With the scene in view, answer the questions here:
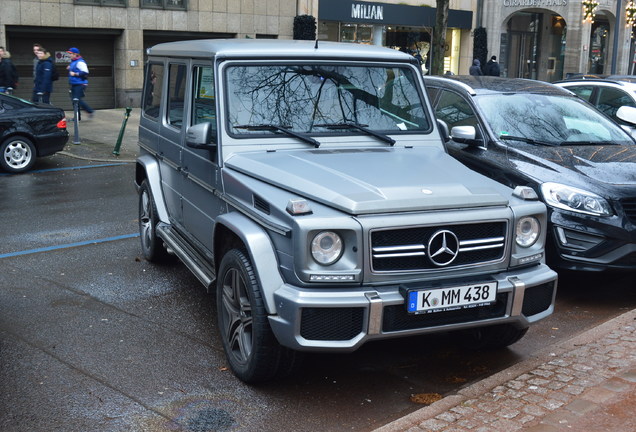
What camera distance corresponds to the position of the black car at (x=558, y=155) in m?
6.67

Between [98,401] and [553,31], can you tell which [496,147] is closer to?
[98,401]

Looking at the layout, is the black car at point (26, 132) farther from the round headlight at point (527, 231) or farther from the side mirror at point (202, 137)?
the round headlight at point (527, 231)

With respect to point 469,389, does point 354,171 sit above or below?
above

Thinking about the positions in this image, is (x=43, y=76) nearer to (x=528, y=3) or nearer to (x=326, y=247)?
(x=326, y=247)

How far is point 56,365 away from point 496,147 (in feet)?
14.6

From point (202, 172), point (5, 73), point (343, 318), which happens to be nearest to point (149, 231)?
point (202, 172)

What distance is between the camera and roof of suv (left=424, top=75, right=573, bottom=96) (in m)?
8.35

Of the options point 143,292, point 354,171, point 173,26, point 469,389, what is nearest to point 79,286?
point 143,292

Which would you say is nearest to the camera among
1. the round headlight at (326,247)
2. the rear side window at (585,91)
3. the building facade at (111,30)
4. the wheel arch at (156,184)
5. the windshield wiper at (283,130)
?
the round headlight at (326,247)

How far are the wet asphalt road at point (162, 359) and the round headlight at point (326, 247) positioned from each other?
0.95m

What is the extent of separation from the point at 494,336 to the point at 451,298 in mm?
1115

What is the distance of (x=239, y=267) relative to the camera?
485 cm

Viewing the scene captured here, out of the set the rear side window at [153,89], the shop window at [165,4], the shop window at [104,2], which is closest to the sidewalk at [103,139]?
the shop window at [104,2]

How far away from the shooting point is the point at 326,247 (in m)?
4.48
